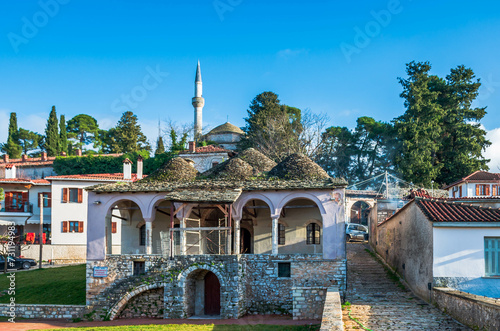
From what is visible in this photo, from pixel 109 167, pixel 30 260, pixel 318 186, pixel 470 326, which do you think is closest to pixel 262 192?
pixel 318 186

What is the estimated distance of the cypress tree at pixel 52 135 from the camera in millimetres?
60062

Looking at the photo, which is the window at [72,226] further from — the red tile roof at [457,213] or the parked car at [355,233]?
the red tile roof at [457,213]

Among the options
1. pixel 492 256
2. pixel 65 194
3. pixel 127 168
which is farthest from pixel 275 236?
pixel 65 194

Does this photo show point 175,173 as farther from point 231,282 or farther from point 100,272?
point 231,282

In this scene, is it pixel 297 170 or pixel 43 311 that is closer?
pixel 43 311

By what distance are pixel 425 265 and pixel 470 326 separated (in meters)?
5.07

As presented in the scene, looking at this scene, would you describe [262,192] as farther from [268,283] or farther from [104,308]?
[104,308]

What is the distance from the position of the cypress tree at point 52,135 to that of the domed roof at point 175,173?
37.1 metres

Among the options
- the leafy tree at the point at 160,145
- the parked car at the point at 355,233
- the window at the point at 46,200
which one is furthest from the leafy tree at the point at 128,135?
the parked car at the point at 355,233

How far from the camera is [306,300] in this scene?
66.1ft

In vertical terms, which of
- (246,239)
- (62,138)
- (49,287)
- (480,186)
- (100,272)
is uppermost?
(62,138)

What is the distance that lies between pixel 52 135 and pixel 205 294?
43223 mm

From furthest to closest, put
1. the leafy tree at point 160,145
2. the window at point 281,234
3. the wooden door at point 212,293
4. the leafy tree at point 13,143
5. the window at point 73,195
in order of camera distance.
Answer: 1. the leafy tree at point 13,143
2. the leafy tree at point 160,145
3. the window at point 73,195
4. the window at point 281,234
5. the wooden door at point 212,293

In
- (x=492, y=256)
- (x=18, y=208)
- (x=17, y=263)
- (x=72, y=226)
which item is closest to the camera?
(x=492, y=256)
